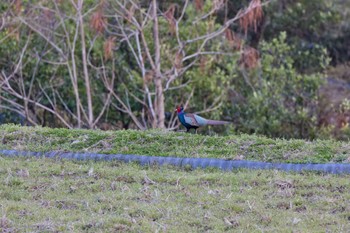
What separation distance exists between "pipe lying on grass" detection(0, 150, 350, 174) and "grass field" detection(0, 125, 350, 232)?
0.43 ft

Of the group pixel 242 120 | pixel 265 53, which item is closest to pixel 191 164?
pixel 242 120

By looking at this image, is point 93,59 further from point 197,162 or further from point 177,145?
point 197,162

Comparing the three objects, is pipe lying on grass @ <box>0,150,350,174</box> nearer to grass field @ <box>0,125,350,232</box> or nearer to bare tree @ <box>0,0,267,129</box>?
grass field @ <box>0,125,350,232</box>

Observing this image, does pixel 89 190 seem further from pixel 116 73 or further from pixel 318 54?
pixel 318 54

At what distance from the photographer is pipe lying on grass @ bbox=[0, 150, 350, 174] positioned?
343 inches

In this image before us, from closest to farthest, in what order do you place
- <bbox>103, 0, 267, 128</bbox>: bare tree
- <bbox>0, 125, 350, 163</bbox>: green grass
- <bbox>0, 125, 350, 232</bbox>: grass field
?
<bbox>0, 125, 350, 232</bbox>: grass field → <bbox>0, 125, 350, 163</bbox>: green grass → <bbox>103, 0, 267, 128</bbox>: bare tree

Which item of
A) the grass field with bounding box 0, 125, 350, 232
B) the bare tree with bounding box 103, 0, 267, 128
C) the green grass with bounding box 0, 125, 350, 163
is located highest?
the bare tree with bounding box 103, 0, 267, 128

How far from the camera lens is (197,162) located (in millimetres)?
9156

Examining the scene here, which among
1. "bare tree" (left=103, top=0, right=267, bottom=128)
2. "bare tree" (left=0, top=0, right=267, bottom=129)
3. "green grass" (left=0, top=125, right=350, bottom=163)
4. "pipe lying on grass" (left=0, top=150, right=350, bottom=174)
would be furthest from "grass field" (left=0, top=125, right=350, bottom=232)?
"bare tree" (left=0, top=0, right=267, bottom=129)

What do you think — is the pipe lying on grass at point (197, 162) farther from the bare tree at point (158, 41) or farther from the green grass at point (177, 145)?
the bare tree at point (158, 41)

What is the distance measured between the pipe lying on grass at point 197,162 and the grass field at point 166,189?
130mm

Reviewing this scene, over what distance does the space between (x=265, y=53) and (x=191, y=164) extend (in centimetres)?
1060

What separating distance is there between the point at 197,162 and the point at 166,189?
3.74 ft

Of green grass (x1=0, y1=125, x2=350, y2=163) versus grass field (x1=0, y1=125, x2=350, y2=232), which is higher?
green grass (x1=0, y1=125, x2=350, y2=163)
